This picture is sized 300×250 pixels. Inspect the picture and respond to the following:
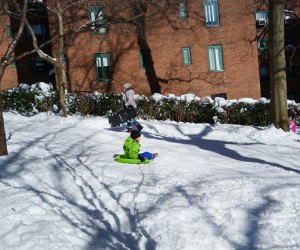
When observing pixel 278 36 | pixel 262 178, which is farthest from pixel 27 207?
pixel 278 36

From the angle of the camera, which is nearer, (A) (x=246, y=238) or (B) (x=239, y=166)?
(A) (x=246, y=238)

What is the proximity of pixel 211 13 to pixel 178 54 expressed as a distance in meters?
3.40

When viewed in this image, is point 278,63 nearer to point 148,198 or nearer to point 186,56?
point 148,198

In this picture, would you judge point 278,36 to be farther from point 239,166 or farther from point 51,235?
point 51,235

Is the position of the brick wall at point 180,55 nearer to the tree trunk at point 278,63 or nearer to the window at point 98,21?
the window at point 98,21

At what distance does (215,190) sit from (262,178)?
1280 mm

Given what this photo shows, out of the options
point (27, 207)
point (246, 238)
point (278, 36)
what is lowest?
point (246, 238)

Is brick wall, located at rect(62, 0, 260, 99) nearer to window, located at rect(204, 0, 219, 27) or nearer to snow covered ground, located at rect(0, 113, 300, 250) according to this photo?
window, located at rect(204, 0, 219, 27)

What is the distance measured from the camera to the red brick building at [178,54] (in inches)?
964

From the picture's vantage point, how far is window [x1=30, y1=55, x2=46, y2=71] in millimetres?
28906

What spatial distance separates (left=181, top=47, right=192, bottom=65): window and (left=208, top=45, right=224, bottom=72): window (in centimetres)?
134

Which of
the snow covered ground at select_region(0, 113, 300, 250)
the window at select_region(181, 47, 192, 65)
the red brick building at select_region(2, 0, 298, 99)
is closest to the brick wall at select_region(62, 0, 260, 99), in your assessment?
the red brick building at select_region(2, 0, 298, 99)

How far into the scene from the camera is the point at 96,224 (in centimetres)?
571

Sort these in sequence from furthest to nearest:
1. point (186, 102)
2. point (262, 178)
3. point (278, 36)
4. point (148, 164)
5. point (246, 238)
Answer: point (186, 102) < point (278, 36) < point (148, 164) < point (262, 178) < point (246, 238)
